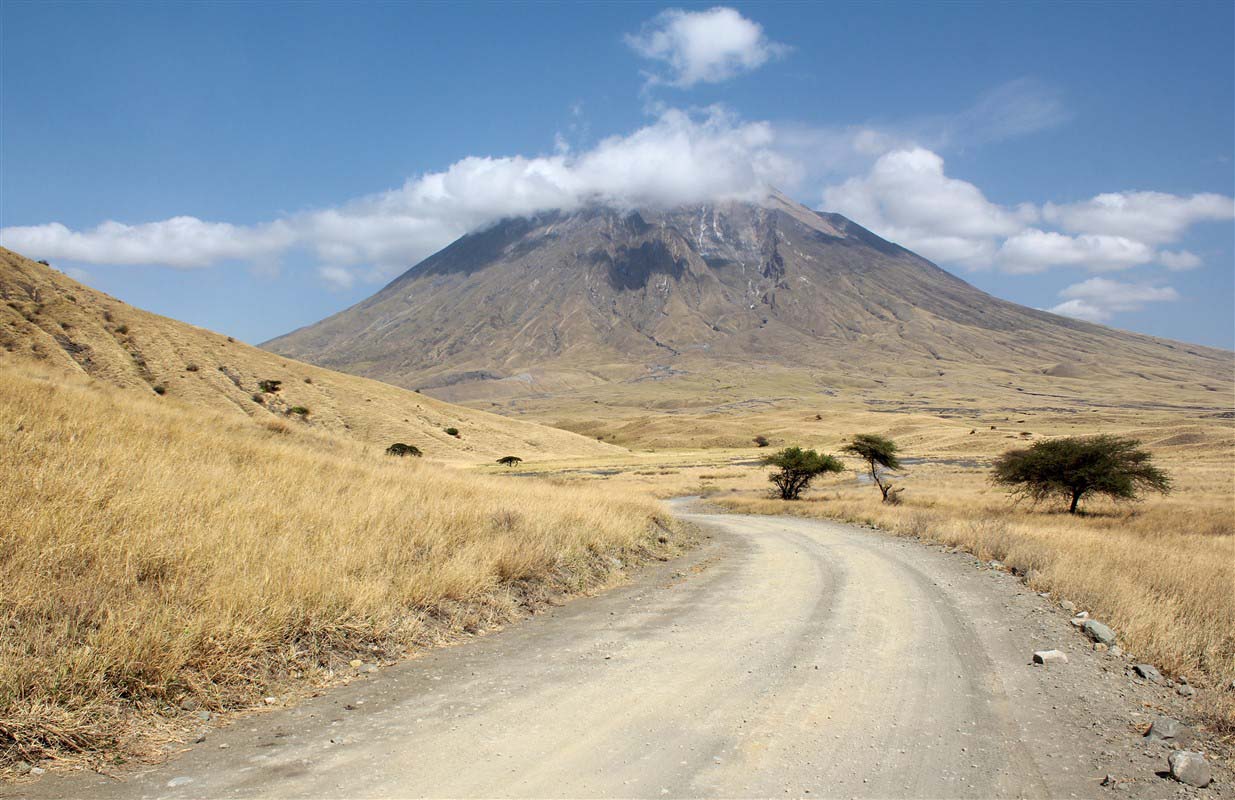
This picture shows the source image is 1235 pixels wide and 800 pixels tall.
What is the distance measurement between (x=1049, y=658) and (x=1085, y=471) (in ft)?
88.5

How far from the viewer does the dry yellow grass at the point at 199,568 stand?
4.99m

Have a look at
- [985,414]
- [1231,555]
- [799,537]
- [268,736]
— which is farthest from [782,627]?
[985,414]

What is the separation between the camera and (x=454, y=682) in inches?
245

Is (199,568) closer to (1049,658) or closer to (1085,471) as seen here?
(1049,658)

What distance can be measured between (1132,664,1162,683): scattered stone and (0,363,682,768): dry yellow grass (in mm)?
7129

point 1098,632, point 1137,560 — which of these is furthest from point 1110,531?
point 1098,632

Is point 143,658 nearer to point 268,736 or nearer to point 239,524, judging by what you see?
point 268,736

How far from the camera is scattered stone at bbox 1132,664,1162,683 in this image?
23.3 ft

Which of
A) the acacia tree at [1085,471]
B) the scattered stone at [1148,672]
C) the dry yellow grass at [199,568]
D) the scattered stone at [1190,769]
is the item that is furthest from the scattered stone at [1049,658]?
the acacia tree at [1085,471]

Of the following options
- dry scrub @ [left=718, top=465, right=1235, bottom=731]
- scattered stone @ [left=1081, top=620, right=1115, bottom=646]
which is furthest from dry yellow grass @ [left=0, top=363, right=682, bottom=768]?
dry scrub @ [left=718, top=465, right=1235, bottom=731]

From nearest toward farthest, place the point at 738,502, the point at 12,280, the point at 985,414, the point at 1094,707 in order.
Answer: the point at 1094,707, the point at 738,502, the point at 12,280, the point at 985,414

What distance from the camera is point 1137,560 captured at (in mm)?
13328

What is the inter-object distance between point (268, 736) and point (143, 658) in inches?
49.7

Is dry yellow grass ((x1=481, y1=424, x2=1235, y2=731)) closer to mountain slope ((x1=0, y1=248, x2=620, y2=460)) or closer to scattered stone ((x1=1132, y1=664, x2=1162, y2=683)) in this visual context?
scattered stone ((x1=1132, y1=664, x2=1162, y2=683))
